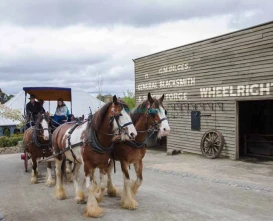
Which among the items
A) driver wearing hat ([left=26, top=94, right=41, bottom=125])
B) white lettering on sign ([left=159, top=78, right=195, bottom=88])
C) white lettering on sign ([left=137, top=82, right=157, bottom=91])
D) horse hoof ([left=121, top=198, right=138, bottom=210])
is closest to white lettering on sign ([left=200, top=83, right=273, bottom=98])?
white lettering on sign ([left=159, top=78, right=195, bottom=88])

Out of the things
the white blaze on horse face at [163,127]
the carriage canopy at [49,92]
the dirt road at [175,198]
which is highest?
the carriage canopy at [49,92]

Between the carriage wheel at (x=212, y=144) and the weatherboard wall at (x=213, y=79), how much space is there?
0.28 metres

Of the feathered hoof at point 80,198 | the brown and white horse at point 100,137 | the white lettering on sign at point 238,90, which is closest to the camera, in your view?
the brown and white horse at point 100,137

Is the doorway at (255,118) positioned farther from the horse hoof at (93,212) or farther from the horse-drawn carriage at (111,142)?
the horse hoof at (93,212)

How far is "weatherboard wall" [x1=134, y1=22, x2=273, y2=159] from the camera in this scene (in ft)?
39.0

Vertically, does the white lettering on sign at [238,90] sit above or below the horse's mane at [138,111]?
above

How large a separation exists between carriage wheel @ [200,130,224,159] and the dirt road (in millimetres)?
2188

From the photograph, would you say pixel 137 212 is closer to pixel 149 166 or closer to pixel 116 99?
pixel 116 99

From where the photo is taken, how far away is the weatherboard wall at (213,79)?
11.9 meters

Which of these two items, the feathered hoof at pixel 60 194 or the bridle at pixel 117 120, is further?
the feathered hoof at pixel 60 194

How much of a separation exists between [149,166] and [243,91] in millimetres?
4813

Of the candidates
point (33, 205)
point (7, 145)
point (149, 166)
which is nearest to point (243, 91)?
point (149, 166)

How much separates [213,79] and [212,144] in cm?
289

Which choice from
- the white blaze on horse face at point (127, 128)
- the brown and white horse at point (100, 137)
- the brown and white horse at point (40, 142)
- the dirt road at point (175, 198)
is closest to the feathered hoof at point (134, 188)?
the dirt road at point (175, 198)
